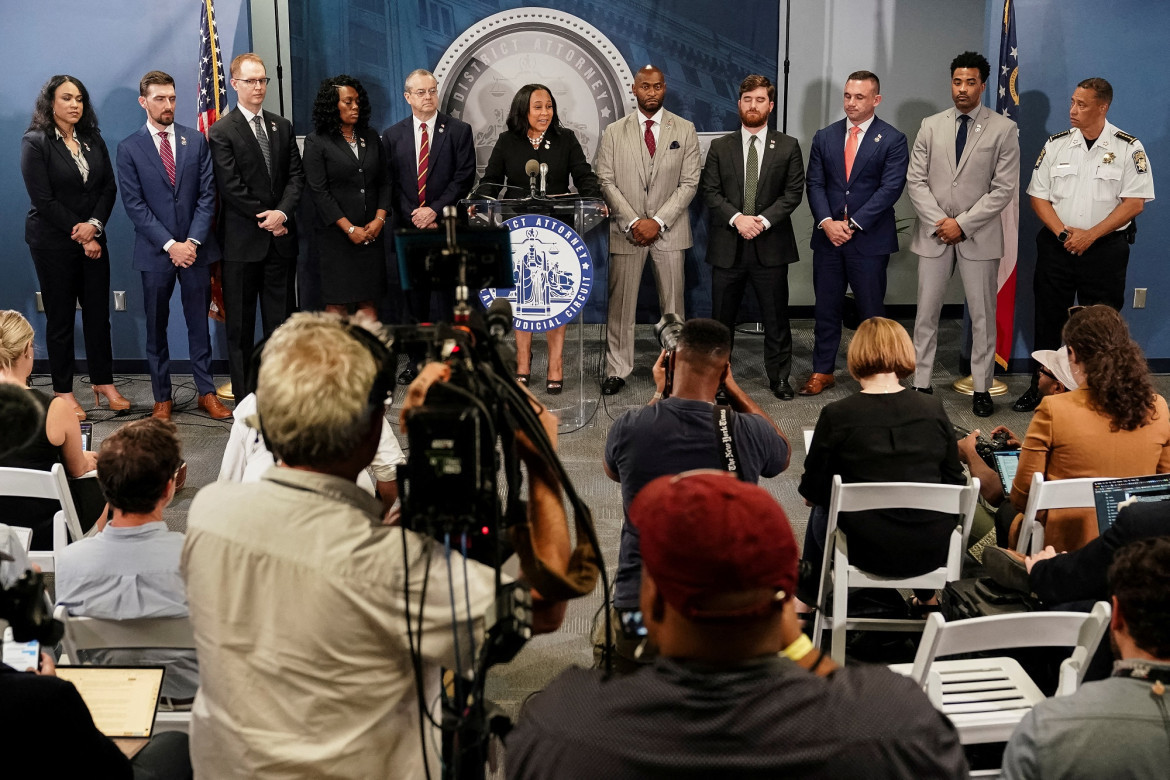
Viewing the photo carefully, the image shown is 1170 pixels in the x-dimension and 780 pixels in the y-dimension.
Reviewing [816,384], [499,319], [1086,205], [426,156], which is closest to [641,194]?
[426,156]

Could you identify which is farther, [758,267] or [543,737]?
[758,267]

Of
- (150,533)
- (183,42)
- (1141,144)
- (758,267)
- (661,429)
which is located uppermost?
(183,42)

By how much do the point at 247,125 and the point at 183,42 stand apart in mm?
999

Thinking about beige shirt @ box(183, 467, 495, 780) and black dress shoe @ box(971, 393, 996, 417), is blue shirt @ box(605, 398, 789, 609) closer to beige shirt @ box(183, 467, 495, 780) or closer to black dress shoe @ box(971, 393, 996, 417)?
beige shirt @ box(183, 467, 495, 780)

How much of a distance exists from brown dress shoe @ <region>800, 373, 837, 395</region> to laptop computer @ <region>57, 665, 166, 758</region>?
480 cm

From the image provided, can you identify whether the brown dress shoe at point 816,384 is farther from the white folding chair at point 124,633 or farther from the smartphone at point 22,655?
the smartphone at point 22,655

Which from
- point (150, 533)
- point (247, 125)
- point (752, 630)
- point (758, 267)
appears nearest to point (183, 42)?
point (247, 125)

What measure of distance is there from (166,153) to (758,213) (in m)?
3.27

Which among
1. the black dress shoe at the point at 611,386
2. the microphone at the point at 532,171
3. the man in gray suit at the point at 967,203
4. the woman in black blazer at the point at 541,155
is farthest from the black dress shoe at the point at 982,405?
the microphone at the point at 532,171

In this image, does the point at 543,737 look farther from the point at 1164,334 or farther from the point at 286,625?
the point at 1164,334

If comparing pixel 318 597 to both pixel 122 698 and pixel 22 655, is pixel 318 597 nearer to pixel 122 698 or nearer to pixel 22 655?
pixel 122 698

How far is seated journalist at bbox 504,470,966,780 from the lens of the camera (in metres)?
1.27

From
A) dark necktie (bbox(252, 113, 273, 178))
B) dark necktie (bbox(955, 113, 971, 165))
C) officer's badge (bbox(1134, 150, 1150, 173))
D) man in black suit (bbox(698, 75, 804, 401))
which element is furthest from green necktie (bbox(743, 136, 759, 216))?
dark necktie (bbox(252, 113, 273, 178))

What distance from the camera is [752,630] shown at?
1339 mm
